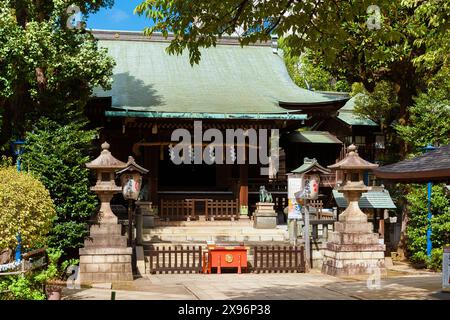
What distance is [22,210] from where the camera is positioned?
11.2 metres

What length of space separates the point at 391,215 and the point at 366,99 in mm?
5923

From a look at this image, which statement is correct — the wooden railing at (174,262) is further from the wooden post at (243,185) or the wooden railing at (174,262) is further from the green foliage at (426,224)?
the green foliage at (426,224)

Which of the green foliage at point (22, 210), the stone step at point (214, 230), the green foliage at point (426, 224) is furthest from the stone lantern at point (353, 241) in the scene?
the green foliage at point (22, 210)

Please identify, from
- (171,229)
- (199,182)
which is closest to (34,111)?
(171,229)

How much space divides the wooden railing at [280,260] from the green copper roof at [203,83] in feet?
18.8

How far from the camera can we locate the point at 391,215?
21.5 metres

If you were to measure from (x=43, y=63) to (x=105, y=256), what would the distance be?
5.04 m

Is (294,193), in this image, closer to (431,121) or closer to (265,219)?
(265,219)

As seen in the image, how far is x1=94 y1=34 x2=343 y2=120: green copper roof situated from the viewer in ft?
70.8

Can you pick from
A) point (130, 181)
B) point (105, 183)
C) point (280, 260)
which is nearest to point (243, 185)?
point (280, 260)

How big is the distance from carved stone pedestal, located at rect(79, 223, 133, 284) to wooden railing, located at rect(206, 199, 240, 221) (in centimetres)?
718

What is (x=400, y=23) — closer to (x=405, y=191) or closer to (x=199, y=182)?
(x=405, y=191)

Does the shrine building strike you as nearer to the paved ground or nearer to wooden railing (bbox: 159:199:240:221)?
wooden railing (bbox: 159:199:240:221)

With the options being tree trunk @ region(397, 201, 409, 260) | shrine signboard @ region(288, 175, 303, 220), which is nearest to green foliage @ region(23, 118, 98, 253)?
shrine signboard @ region(288, 175, 303, 220)
